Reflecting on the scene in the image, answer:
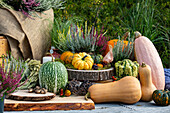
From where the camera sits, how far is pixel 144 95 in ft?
8.46

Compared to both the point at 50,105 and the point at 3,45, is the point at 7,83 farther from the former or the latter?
the point at 3,45

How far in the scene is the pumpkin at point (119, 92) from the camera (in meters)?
2.41

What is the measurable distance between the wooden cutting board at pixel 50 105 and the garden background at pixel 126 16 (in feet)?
7.94

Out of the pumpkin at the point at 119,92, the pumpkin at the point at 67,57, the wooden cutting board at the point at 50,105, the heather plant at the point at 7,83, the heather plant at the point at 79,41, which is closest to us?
the heather plant at the point at 7,83

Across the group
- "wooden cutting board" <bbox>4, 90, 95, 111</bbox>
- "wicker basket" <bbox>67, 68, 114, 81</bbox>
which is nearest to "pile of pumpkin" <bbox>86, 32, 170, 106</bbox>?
"wooden cutting board" <bbox>4, 90, 95, 111</bbox>

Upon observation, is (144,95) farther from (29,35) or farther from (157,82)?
(29,35)

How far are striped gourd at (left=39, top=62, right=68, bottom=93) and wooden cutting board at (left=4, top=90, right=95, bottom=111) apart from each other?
0.23 m

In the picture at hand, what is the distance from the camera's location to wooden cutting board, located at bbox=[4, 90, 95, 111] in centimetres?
215

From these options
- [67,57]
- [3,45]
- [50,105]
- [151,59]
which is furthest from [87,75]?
[3,45]

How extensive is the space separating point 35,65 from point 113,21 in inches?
103

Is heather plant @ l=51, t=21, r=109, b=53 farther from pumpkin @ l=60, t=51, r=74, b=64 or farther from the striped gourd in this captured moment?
the striped gourd

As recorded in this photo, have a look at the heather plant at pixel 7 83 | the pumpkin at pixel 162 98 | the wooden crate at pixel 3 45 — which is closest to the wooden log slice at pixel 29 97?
the heather plant at pixel 7 83

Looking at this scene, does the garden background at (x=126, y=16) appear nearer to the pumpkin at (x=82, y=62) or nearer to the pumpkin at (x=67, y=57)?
the pumpkin at (x=67, y=57)

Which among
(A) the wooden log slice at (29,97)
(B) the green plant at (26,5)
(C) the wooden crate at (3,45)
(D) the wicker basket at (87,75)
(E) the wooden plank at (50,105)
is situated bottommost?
(E) the wooden plank at (50,105)
